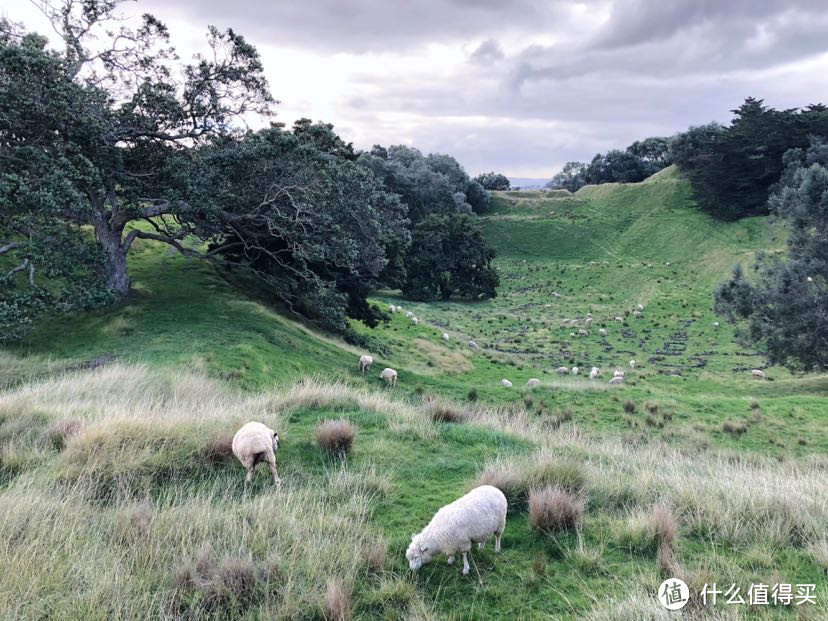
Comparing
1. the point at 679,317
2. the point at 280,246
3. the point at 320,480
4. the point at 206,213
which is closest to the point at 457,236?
the point at 679,317

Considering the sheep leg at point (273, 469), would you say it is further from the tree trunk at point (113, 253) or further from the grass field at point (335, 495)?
the tree trunk at point (113, 253)

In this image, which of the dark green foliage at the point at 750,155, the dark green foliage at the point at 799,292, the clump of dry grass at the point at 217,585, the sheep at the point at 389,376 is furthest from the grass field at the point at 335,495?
the dark green foliage at the point at 750,155

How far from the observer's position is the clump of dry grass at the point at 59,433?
22.7ft

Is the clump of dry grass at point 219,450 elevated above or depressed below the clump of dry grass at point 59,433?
below

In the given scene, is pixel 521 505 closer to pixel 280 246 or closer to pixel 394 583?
pixel 394 583

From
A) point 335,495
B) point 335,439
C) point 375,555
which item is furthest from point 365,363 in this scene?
point 375,555

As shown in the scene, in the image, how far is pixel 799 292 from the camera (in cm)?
2219

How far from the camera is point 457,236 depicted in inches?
2037

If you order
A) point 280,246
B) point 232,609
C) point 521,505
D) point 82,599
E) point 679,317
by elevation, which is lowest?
point 679,317

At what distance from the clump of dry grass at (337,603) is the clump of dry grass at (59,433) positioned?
490 cm

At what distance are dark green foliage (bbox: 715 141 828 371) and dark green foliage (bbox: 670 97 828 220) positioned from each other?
4051 cm

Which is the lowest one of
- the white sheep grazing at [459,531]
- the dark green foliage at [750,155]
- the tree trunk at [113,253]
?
the white sheep grazing at [459,531]

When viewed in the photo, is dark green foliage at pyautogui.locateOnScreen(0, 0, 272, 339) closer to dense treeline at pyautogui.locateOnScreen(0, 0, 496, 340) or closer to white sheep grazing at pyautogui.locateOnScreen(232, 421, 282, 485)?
dense treeline at pyautogui.locateOnScreen(0, 0, 496, 340)

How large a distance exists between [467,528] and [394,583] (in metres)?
0.84
